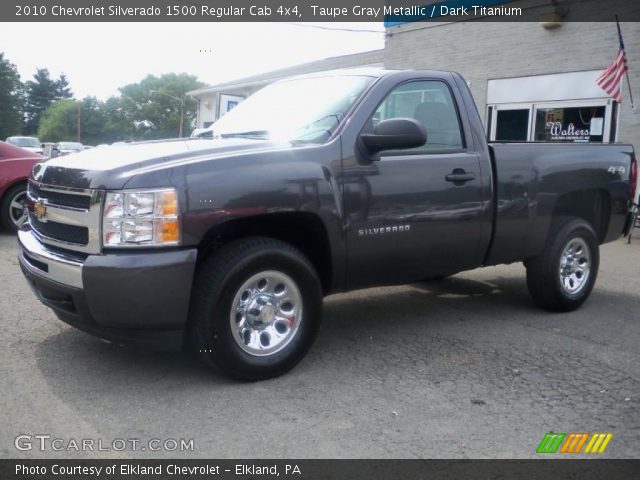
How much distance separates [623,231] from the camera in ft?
21.5

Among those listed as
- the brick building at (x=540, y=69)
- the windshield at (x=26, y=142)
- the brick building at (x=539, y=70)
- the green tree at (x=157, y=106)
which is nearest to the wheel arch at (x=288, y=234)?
the brick building at (x=540, y=69)

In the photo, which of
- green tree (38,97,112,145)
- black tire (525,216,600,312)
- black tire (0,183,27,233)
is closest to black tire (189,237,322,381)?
black tire (525,216,600,312)

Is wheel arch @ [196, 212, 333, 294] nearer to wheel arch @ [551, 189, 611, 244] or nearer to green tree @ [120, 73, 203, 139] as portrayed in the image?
wheel arch @ [551, 189, 611, 244]

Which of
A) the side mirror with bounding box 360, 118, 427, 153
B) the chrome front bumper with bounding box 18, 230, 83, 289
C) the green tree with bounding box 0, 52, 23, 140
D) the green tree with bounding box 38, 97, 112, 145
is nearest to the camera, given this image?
the chrome front bumper with bounding box 18, 230, 83, 289

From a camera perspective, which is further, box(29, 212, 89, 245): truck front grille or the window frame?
the window frame

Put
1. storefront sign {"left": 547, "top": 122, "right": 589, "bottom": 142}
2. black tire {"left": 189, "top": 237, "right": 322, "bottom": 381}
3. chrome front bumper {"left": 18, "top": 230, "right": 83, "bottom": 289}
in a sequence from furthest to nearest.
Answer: storefront sign {"left": 547, "top": 122, "right": 589, "bottom": 142} → black tire {"left": 189, "top": 237, "right": 322, "bottom": 381} → chrome front bumper {"left": 18, "top": 230, "right": 83, "bottom": 289}

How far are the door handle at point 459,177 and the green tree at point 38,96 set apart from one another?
10082cm

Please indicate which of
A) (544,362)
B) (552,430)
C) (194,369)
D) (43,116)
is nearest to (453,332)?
(544,362)

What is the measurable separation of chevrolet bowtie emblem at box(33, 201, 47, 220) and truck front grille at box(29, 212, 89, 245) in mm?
43

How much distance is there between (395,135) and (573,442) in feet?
6.88

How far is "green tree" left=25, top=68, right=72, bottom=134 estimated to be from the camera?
318 ft

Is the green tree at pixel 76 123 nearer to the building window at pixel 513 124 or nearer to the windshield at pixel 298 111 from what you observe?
the building window at pixel 513 124

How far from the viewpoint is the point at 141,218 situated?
3.58 m

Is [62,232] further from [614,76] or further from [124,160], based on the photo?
[614,76]
